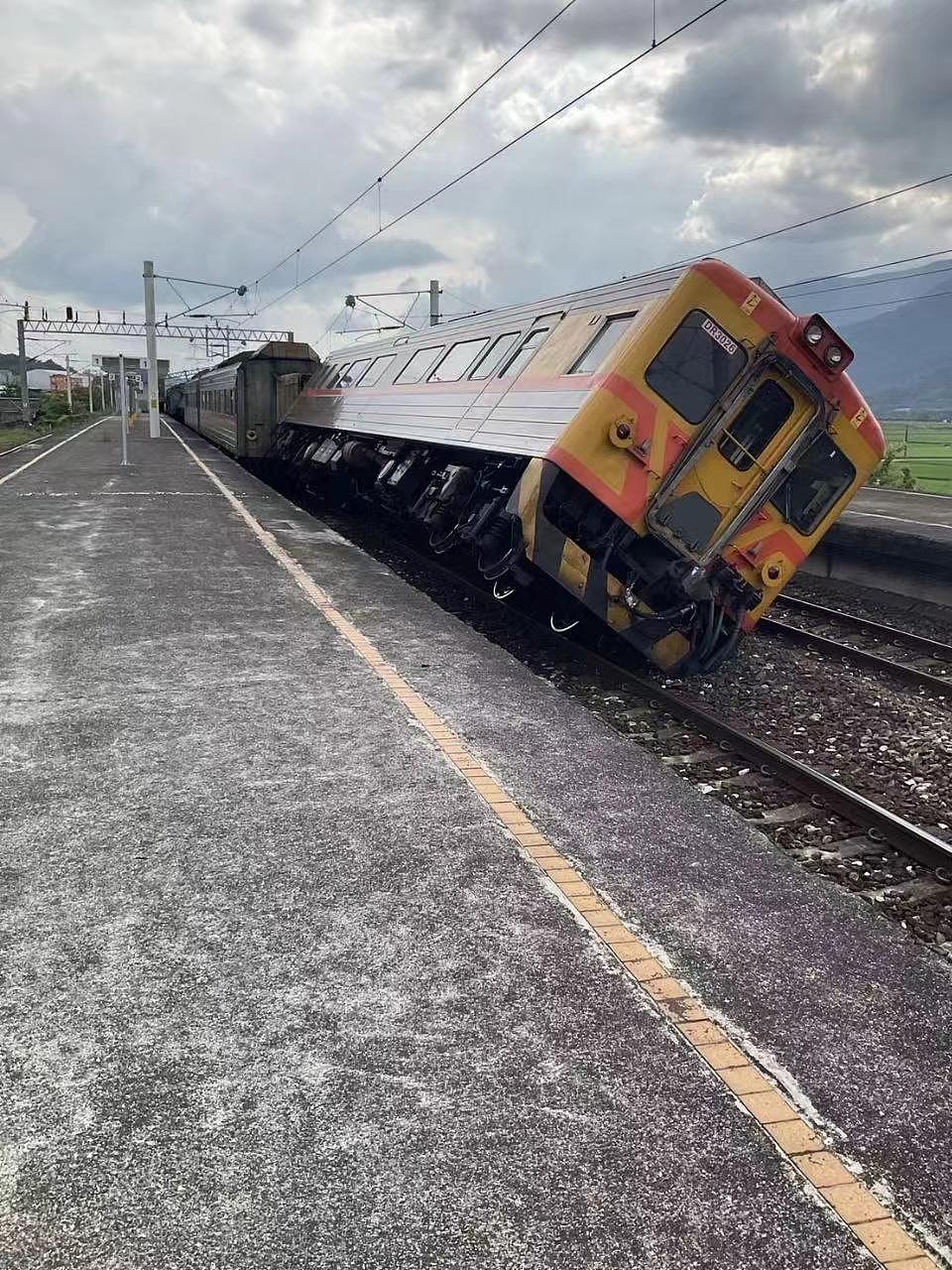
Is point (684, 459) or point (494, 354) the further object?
point (494, 354)

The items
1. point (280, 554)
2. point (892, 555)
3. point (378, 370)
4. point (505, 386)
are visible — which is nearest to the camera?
A: point (505, 386)

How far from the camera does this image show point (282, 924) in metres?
3.47

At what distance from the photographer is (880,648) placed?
9.82 metres

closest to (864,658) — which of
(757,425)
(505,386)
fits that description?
(757,425)

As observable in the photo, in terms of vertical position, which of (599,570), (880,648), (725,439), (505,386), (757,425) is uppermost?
(505,386)

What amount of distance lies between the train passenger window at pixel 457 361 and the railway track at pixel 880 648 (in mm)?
4351

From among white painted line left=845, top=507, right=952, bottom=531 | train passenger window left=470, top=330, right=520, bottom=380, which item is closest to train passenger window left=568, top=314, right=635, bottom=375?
train passenger window left=470, top=330, right=520, bottom=380

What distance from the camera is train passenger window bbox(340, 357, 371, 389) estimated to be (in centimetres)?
1628

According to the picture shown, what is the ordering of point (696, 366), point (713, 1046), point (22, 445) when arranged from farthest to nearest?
point (22, 445) < point (696, 366) < point (713, 1046)

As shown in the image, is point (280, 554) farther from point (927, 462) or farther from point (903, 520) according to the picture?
point (927, 462)

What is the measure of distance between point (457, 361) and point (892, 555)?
636 cm

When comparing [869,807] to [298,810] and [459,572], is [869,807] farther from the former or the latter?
[459,572]

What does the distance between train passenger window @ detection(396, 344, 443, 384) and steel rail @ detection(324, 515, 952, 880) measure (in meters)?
5.44

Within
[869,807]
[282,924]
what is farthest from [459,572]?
[282,924]
